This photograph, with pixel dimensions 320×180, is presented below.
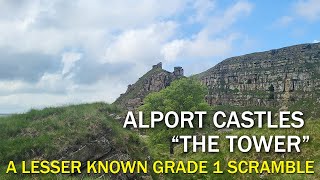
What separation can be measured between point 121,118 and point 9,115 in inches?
310

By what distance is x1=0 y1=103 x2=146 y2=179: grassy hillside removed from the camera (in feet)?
68.2

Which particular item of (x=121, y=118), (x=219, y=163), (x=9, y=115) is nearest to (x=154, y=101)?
(x=219, y=163)

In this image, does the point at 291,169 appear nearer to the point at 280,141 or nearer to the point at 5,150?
the point at 280,141

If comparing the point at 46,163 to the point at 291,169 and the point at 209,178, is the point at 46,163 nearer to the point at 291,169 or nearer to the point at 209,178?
the point at 209,178

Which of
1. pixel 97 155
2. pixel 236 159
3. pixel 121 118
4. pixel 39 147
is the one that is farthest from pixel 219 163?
pixel 39 147

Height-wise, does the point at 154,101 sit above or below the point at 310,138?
above

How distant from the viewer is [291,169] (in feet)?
91.8

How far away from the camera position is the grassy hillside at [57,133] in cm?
2078

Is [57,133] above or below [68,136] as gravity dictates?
above

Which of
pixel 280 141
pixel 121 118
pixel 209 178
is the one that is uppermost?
pixel 121 118

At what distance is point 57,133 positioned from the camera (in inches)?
879

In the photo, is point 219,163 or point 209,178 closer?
point 209,178

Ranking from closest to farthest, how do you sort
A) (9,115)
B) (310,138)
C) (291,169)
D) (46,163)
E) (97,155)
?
(46,163) < (97,155) < (9,115) < (291,169) < (310,138)

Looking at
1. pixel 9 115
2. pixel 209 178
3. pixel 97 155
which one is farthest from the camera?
pixel 209 178
